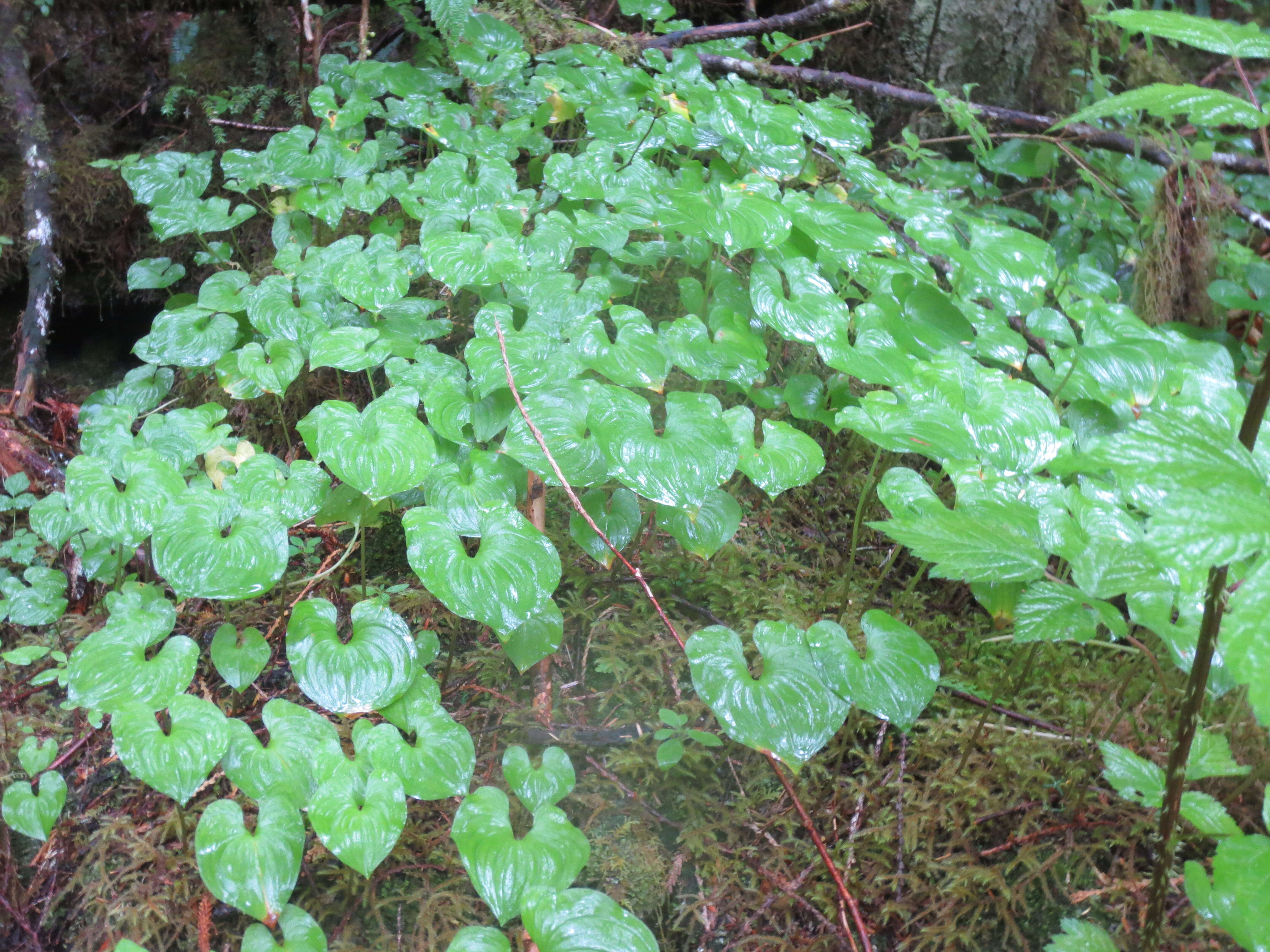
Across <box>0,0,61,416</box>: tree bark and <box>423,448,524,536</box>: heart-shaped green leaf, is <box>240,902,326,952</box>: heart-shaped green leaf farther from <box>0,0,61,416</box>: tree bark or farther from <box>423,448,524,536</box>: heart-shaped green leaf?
<box>0,0,61,416</box>: tree bark

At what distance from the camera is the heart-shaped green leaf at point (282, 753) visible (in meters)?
1.19

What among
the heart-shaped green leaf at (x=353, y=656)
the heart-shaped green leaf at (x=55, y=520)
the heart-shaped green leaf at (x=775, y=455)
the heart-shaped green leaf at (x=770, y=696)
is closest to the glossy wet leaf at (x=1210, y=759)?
the heart-shaped green leaf at (x=770, y=696)

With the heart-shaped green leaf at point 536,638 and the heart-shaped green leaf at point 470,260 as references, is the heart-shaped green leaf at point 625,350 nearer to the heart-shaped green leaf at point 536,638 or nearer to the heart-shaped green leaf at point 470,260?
the heart-shaped green leaf at point 470,260

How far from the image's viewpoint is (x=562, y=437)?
4.50ft

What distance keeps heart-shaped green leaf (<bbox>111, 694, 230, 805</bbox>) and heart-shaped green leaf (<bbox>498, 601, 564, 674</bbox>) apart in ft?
1.54

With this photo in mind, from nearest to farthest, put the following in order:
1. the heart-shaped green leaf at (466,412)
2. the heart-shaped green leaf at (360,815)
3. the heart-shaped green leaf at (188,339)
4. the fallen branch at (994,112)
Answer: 1. the heart-shaped green leaf at (360,815)
2. the heart-shaped green leaf at (466,412)
3. the heart-shaped green leaf at (188,339)
4. the fallen branch at (994,112)

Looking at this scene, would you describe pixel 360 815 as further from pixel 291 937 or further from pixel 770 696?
pixel 770 696

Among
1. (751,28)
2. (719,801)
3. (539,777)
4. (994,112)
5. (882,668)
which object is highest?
(751,28)

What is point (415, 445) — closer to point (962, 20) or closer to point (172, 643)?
point (172, 643)

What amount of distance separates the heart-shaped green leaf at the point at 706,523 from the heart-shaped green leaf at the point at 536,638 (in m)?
0.28

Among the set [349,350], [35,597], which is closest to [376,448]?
[349,350]

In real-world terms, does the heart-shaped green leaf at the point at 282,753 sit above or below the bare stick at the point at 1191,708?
below

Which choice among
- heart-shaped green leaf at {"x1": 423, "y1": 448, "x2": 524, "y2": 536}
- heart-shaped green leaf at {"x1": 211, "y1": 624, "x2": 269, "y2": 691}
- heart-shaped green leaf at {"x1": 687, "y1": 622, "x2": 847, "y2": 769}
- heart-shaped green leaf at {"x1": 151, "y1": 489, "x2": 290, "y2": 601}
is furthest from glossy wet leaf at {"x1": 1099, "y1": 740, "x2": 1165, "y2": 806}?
heart-shaped green leaf at {"x1": 211, "y1": 624, "x2": 269, "y2": 691}

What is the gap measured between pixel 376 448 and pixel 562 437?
0.33 m
